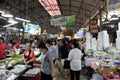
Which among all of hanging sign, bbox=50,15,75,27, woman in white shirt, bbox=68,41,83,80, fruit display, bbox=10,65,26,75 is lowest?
fruit display, bbox=10,65,26,75

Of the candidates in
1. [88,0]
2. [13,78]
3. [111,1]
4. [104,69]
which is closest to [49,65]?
[13,78]

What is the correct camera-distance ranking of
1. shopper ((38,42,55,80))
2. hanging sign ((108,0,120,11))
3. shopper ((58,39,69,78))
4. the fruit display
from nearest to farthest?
1. shopper ((38,42,55,80))
2. the fruit display
3. hanging sign ((108,0,120,11))
4. shopper ((58,39,69,78))

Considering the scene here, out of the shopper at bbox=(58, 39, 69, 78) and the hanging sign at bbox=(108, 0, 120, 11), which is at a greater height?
the hanging sign at bbox=(108, 0, 120, 11)

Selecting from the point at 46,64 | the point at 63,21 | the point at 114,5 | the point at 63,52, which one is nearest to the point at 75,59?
the point at 114,5

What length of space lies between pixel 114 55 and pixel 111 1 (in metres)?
1.85

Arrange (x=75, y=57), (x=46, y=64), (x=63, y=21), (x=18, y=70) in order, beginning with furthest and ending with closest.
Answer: (x=63, y=21)
(x=75, y=57)
(x=18, y=70)
(x=46, y=64)

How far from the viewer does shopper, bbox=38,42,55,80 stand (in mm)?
5684

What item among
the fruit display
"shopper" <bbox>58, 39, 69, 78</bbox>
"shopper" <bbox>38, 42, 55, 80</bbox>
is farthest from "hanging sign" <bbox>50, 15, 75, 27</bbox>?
"shopper" <bbox>38, 42, 55, 80</bbox>

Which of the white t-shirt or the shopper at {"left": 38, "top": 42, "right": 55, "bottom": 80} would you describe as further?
the white t-shirt

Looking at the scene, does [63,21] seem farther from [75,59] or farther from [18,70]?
[18,70]

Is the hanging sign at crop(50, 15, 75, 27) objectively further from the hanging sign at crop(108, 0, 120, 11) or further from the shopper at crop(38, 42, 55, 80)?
the shopper at crop(38, 42, 55, 80)

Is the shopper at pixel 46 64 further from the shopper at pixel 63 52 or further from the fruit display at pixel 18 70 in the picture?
the shopper at pixel 63 52

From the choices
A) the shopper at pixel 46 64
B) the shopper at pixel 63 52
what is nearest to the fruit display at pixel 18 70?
the shopper at pixel 46 64

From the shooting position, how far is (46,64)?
5.80m
